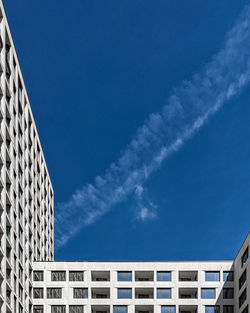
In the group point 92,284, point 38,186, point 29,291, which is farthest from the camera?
point 38,186

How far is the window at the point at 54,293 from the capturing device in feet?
246

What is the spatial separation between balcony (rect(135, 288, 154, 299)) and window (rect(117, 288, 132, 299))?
4.22ft

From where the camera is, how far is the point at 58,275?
76875 mm

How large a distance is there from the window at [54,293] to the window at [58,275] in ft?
5.21

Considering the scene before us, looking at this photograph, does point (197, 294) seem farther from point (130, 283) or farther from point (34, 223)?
point (34, 223)

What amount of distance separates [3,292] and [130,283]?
28.5 metres

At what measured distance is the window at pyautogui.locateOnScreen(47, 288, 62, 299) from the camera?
75.1 metres

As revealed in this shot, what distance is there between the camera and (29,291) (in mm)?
71375

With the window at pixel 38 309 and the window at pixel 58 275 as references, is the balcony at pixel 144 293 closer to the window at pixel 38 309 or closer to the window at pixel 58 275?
the window at pixel 58 275

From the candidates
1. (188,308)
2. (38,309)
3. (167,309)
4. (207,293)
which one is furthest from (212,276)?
(38,309)

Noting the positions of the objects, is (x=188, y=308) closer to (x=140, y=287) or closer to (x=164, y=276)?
(x=164, y=276)

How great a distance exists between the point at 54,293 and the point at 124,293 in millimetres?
10992

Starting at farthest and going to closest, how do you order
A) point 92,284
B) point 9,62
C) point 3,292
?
point 92,284
point 9,62
point 3,292

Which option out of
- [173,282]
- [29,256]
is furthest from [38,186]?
[173,282]
